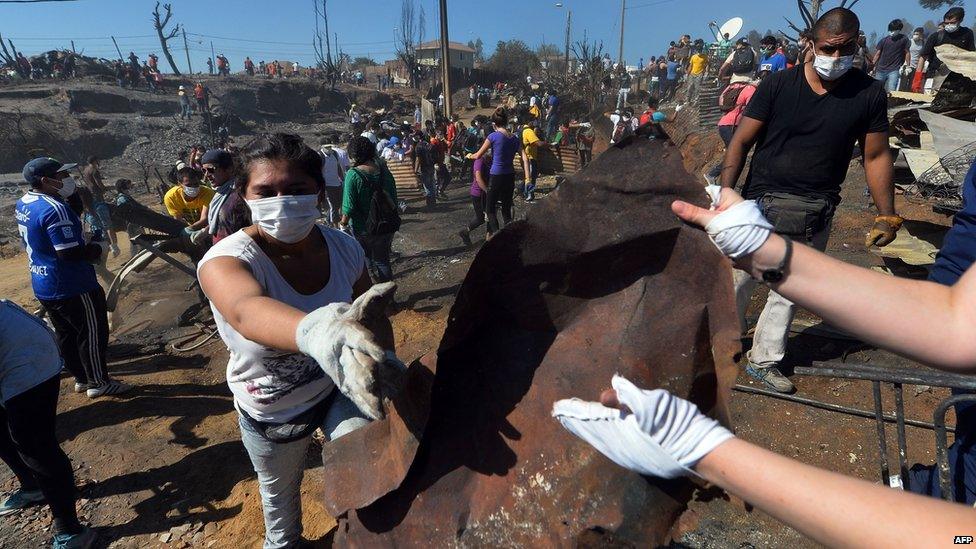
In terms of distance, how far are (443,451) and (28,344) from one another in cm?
264

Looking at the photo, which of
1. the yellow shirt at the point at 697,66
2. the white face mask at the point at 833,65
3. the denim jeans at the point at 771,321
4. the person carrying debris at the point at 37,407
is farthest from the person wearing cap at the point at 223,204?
the yellow shirt at the point at 697,66

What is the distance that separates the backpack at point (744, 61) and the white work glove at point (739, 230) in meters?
14.3

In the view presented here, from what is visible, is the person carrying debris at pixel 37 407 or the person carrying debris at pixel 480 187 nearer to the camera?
the person carrying debris at pixel 37 407

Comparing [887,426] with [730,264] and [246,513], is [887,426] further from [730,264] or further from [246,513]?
[246,513]

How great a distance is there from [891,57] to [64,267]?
14003mm

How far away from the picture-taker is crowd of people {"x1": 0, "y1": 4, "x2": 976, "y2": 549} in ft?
3.18

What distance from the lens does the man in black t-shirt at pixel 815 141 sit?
2920 millimetres

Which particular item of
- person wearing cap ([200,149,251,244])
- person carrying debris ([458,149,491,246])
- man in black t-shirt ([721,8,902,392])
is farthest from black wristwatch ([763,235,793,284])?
Answer: person carrying debris ([458,149,491,246])

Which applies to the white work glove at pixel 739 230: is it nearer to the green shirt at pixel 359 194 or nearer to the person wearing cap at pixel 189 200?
the green shirt at pixel 359 194

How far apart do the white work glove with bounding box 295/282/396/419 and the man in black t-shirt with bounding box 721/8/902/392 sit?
100 inches

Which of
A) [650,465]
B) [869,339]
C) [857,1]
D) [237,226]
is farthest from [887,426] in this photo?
[857,1]

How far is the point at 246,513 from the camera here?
10.1 ft

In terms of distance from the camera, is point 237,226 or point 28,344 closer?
point 28,344

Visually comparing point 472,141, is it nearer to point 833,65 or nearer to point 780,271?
point 833,65
